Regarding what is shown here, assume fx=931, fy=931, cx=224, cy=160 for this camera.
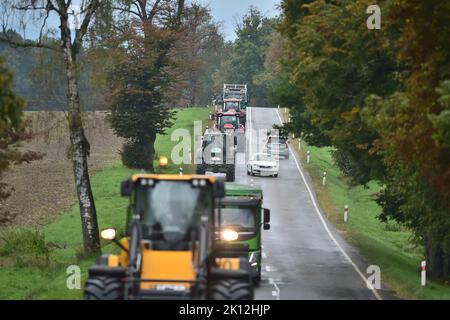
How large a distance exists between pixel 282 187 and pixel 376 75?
2601 centimetres

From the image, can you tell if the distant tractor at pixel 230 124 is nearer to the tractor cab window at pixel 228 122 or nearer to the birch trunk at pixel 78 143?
the tractor cab window at pixel 228 122

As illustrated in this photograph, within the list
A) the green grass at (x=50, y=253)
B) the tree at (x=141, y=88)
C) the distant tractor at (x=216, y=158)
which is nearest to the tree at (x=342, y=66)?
the green grass at (x=50, y=253)

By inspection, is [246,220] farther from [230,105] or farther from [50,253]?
[230,105]

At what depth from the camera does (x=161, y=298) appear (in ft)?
49.7

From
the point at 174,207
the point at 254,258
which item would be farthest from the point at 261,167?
the point at 174,207

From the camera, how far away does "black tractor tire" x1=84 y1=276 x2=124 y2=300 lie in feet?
50.3

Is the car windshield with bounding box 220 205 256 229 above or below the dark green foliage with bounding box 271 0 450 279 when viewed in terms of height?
below

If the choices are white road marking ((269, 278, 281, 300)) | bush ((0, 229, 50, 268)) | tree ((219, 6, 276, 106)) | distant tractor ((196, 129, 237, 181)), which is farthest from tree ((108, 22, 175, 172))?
tree ((219, 6, 276, 106))

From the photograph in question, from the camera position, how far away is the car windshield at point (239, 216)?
27406 millimetres

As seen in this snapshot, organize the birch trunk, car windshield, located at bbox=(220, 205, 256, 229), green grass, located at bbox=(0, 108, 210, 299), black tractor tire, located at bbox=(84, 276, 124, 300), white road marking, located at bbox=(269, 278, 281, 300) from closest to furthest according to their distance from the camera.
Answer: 1. black tractor tire, located at bbox=(84, 276, 124, 300)
2. white road marking, located at bbox=(269, 278, 281, 300)
3. green grass, located at bbox=(0, 108, 210, 299)
4. car windshield, located at bbox=(220, 205, 256, 229)
5. the birch trunk

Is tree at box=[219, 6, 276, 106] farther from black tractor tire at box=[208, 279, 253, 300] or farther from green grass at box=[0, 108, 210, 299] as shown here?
black tractor tire at box=[208, 279, 253, 300]

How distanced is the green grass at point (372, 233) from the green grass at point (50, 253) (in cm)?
969

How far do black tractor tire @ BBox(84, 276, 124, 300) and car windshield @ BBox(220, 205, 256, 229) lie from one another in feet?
39.5
